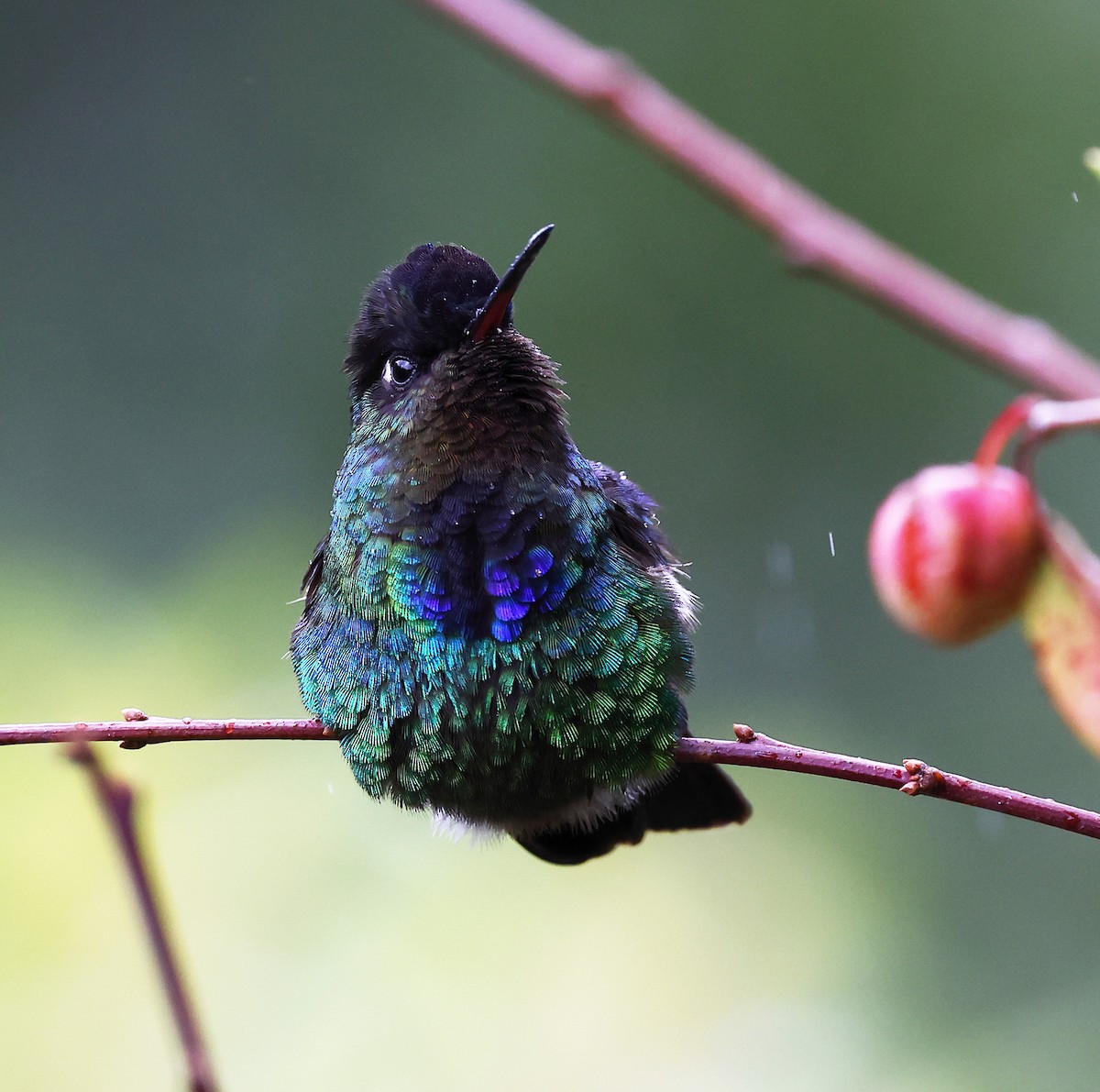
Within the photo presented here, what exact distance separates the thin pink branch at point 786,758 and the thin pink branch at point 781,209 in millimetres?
549

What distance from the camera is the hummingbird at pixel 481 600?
2.01 metres

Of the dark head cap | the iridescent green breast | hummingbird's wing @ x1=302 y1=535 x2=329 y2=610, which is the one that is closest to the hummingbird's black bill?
the dark head cap

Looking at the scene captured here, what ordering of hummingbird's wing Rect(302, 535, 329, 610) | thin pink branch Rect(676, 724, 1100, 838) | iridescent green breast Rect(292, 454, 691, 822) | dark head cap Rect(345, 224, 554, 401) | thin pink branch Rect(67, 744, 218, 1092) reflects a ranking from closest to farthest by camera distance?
thin pink branch Rect(67, 744, 218, 1092) < thin pink branch Rect(676, 724, 1100, 838) < iridescent green breast Rect(292, 454, 691, 822) < dark head cap Rect(345, 224, 554, 401) < hummingbird's wing Rect(302, 535, 329, 610)

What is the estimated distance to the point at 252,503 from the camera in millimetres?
6023

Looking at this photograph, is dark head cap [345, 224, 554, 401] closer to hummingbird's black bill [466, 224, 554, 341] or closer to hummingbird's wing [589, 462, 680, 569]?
hummingbird's black bill [466, 224, 554, 341]

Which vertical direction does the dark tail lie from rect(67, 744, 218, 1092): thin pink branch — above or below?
above

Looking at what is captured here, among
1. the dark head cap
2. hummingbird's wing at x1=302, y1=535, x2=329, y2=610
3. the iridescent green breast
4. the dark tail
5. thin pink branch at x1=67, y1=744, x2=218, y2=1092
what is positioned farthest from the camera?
the dark tail

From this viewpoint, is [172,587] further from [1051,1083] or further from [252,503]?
[1051,1083]

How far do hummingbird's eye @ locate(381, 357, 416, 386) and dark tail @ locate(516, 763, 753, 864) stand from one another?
0.78 metres

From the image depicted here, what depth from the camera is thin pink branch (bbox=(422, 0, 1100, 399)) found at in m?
0.64

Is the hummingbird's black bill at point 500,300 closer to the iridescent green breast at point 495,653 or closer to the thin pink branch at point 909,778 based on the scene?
the iridescent green breast at point 495,653

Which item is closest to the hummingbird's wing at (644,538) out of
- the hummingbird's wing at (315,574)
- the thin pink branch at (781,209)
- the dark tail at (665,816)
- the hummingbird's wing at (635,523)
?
the hummingbird's wing at (635,523)

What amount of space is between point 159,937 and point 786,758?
98 cm

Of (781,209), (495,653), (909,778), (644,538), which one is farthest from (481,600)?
(781,209)
